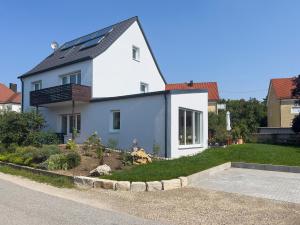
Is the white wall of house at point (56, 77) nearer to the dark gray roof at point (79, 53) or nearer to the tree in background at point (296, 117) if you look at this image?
the dark gray roof at point (79, 53)

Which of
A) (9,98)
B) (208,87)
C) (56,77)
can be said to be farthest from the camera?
(9,98)

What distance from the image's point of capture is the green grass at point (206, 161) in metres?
12.3

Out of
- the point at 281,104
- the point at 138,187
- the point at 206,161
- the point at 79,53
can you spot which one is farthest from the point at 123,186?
the point at 281,104

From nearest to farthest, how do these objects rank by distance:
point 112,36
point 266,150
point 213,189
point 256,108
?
point 213,189, point 266,150, point 112,36, point 256,108

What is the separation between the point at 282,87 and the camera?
1784 inches

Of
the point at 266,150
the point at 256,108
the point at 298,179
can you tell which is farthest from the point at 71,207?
the point at 256,108

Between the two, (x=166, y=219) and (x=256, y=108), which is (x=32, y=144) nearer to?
(x=166, y=219)

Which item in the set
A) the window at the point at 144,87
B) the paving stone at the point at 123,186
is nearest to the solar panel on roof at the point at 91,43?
the window at the point at 144,87

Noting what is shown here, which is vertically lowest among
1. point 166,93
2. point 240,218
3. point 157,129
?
point 240,218

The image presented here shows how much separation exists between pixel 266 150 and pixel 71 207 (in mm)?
13191

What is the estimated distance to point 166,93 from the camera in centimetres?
1795

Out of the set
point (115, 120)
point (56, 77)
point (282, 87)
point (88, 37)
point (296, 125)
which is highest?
point (88, 37)

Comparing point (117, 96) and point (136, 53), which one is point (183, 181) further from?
point (136, 53)

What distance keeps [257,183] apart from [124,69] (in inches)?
639
